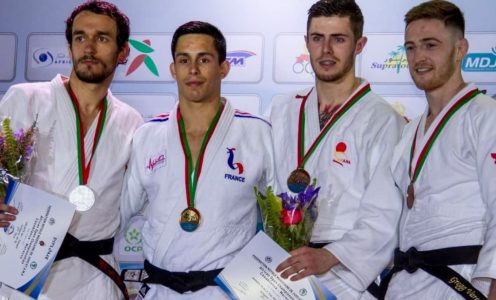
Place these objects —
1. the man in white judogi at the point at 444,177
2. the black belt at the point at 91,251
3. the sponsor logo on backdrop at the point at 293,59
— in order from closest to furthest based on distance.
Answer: the man in white judogi at the point at 444,177 → the black belt at the point at 91,251 → the sponsor logo on backdrop at the point at 293,59

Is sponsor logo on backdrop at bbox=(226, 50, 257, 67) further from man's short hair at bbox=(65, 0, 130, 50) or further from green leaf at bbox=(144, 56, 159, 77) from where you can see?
man's short hair at bbox=(65, 0, 130, 50)

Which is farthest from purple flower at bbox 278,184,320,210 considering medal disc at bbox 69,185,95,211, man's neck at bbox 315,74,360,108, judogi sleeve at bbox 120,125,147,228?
medal disc at bbox 69,185,95,211

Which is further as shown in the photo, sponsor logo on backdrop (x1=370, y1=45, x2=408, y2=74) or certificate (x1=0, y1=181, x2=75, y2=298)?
sponsor logo on backdrop (x1=370, y1=45, x2=408, y2=74)

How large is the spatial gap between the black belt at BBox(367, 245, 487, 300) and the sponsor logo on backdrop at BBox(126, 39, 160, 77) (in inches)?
116

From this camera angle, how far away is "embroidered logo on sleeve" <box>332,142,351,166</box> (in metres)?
3.30

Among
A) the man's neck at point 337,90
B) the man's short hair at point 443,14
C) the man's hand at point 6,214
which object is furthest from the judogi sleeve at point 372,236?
the man's hand at point 6,214

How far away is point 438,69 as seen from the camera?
125 inches

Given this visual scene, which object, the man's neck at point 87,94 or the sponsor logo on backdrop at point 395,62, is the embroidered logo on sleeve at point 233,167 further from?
the sponsor logo on backdrop at point 395,62

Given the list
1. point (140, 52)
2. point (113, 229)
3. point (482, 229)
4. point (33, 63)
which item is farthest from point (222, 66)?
point (33, 63)

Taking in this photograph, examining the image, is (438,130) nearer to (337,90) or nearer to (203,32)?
(337,90)

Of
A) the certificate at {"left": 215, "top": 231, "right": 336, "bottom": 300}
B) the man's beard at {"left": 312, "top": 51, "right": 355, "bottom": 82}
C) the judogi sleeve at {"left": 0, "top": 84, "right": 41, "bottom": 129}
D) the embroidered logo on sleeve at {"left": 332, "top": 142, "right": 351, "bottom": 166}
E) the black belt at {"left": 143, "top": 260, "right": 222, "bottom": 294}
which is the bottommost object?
the black belt at {"left": 143, "top": 260, "right": 222, "bottom": 294}

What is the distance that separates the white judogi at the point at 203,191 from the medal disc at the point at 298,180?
0.20 metres

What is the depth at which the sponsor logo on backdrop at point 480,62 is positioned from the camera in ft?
15.9

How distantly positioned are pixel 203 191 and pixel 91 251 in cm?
63
